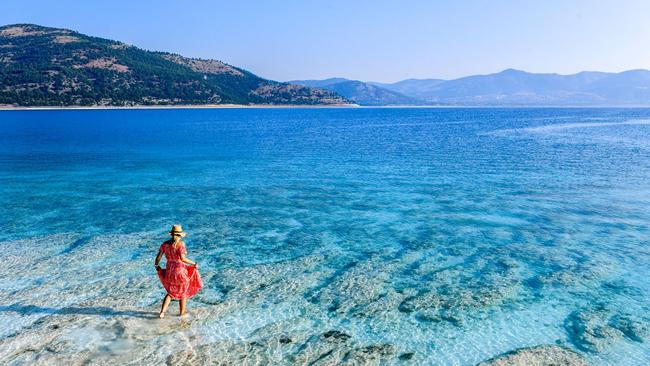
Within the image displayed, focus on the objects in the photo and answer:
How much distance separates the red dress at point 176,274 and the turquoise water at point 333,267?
0.79 metres

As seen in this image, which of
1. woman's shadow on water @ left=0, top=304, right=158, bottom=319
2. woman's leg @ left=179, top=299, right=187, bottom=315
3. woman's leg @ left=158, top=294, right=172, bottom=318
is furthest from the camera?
woman's shadow on water @ left=0, top=304, right=158, bottom=319

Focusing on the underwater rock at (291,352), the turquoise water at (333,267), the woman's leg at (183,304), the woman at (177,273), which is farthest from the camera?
the woman's leg at (183,304)

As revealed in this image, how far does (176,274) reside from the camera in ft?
40.8

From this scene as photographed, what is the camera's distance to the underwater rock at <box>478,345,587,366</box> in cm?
1071

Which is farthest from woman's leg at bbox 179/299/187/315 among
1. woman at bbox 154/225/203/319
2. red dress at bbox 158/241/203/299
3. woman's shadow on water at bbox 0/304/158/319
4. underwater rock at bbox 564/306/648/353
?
underwater rock at bbox 564/306/648/353

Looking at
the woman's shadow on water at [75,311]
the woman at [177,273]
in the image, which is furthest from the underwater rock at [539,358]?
the woman's shadow on water at [75,311]

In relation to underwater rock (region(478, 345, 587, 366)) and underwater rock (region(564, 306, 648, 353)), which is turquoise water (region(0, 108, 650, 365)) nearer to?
underwater rock (region(564, 306, 648, 353))

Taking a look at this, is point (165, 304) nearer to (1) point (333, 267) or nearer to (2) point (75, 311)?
(2) point (75, 311)

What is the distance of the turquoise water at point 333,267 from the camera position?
455 inches

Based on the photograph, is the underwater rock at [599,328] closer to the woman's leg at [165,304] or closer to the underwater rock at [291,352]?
the underwater rock at [291,352]

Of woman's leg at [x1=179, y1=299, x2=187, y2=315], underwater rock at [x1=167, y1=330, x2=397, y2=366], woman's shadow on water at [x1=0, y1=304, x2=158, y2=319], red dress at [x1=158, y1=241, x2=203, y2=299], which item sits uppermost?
red dress at [x1=158, y1=241, x2=203, y2=299]

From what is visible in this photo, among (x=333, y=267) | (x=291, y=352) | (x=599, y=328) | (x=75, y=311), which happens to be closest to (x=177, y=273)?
(x=75, y=311)

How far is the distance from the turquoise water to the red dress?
31.0 inches

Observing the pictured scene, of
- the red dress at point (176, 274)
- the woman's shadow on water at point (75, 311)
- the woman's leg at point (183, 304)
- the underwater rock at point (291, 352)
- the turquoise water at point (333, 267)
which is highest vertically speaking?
the red dress at point (176, 274)
